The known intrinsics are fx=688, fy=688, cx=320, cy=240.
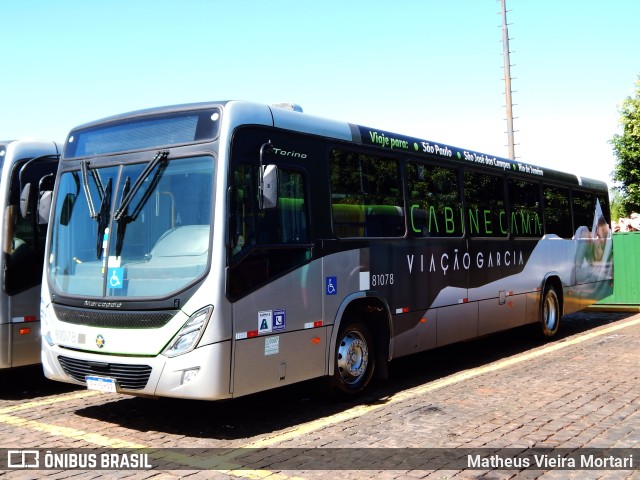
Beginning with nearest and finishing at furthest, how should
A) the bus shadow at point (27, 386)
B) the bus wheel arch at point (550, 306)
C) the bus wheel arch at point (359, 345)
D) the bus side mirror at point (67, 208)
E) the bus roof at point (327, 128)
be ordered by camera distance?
the bus roof at point (327, 128)
the bus side mirror at point (67, 208)
the bus wheel arch at point (359, 345)
the bus shadow at point (27, 386)
the bus wheel arch at point (550, 306)

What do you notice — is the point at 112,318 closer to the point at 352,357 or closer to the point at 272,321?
the point at 272,321

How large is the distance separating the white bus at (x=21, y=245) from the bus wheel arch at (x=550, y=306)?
9041mm

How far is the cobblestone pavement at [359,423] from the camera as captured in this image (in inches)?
223

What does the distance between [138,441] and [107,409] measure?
1516 millimetres

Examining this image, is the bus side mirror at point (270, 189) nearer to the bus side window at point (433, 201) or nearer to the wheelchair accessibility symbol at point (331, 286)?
the wheelchair accessibility symbol at point (331, 286)

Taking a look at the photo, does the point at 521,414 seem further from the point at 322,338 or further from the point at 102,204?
the point at 102,204

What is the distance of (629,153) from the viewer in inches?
1570

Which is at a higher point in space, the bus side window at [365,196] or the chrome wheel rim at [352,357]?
the bus side window at [365,196]

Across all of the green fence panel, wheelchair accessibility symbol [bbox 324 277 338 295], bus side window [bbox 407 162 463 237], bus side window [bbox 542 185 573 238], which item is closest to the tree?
the green fence panel

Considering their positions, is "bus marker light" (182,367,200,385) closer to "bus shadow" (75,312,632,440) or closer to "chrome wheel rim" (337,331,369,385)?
"bus shadow" (75,312,632,440)

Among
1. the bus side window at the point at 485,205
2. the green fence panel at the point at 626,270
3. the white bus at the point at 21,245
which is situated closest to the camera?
the white bus at the point at 21,245

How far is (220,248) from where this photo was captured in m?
6.43

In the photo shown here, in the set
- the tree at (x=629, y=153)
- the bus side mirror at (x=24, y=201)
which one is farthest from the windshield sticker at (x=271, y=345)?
the tree at (x=629, y=153)

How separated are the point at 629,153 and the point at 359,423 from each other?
1488 inches
